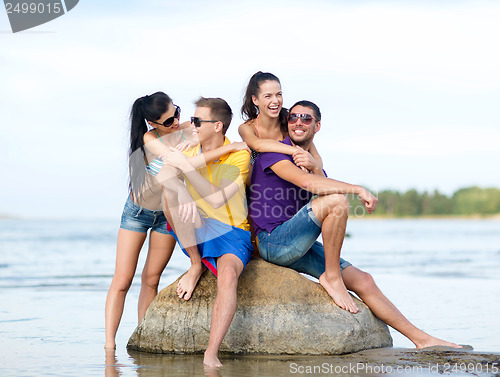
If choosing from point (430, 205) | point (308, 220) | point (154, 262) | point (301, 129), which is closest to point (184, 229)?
point (154, 262)

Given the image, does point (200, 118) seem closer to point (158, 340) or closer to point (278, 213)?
point (278, 213)

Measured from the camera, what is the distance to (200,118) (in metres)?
5.72

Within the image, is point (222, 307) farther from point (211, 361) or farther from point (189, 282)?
point (189, 282)

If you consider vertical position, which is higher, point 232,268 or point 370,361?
point 232,268

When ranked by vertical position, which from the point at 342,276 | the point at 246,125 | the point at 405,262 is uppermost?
the point at 246,125

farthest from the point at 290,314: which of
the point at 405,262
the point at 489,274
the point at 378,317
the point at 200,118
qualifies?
the point at 405,262

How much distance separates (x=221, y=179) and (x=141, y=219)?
0.95 m

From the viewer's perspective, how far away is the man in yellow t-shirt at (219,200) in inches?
213

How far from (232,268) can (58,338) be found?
259 centimetres

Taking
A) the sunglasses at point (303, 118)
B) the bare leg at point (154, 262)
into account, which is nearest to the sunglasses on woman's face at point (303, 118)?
the sunglasses at point (303, 118)

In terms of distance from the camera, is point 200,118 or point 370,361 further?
point 200,118

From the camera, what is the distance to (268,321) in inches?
220

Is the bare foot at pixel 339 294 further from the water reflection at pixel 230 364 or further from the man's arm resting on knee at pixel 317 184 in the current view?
the man's arm resting on knee at pixel 317 184

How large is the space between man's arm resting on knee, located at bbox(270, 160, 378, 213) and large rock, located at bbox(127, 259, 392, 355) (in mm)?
878
